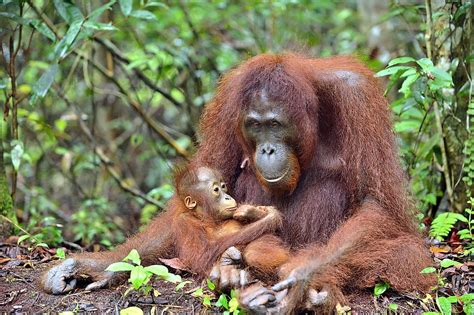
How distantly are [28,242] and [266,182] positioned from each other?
1.84m

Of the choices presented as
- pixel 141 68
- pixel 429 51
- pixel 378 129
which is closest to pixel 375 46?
pixel 141 68

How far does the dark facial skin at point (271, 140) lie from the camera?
3605 millimetres

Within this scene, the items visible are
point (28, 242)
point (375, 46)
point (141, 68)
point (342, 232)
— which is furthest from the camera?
point (375, 46)

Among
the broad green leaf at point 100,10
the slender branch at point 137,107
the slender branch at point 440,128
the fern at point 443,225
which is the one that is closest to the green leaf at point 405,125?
the slender branch at point 440,128

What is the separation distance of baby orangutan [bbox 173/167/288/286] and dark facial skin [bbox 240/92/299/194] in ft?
0.73

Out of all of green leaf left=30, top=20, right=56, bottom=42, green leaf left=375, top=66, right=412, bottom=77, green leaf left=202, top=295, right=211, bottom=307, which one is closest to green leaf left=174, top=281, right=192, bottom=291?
green leaf left=202, top=295, right=211, bottom=307

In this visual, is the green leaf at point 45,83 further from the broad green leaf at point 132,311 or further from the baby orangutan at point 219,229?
the broad green leaf at point 132,311

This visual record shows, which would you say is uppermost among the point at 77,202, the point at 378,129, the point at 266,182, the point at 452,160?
the point at 378,129

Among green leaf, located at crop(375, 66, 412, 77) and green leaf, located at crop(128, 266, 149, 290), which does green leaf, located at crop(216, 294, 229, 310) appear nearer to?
green leaf, located at crop(128, 266, 149, 290)

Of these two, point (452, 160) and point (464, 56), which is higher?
point (464, 56)

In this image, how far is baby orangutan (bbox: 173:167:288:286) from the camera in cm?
346

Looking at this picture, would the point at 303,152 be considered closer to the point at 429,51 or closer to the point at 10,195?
the point at 429,51

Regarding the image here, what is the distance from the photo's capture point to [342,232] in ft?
11.6

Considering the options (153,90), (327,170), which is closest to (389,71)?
(327,170)
